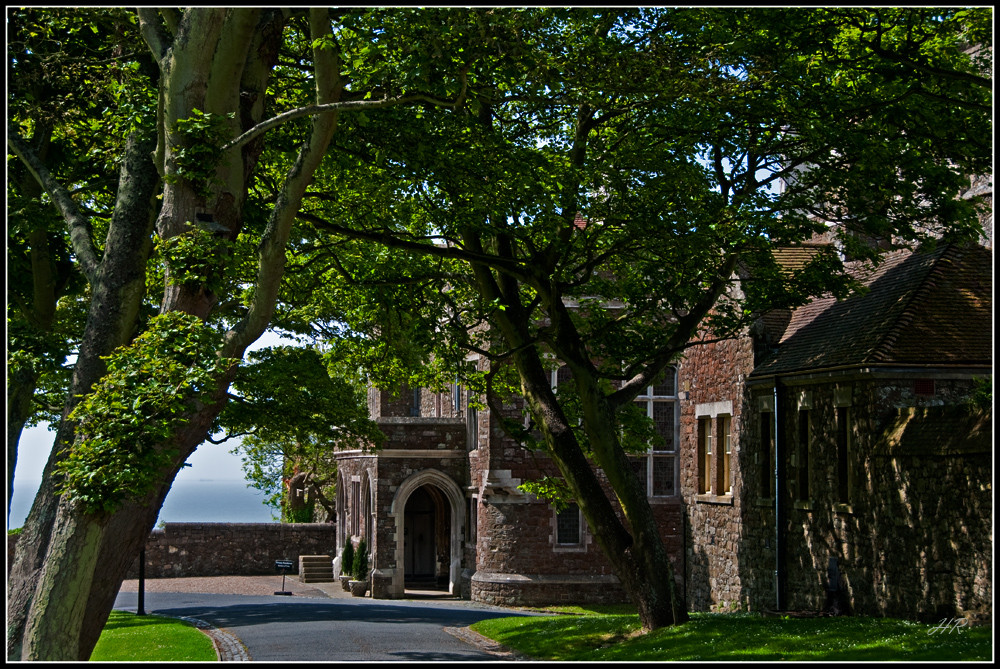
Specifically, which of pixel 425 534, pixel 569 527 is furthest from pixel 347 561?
pixel 569 527

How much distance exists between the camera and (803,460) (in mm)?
21406

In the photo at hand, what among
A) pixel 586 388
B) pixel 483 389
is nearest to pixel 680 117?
pixel 586 388

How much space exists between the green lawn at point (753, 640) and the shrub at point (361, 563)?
13.9 m

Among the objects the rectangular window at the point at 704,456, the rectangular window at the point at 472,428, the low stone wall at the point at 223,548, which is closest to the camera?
the rectangular window at the point at 704,456

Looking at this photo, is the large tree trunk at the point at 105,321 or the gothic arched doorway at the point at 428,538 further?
the gothic arched doorway at the point at 428,538

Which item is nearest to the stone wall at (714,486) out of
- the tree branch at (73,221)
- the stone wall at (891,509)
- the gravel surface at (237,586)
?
the stone wall at (891,509)

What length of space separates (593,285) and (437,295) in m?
3.01

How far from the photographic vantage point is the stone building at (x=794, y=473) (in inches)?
669

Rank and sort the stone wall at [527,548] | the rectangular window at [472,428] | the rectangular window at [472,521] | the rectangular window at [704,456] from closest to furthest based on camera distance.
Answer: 1. the rectangular window at [704,456]
2. the stone wall at [527,548]
3. the rectangular window at [472,521]
4. the rectangular window at [472,428]

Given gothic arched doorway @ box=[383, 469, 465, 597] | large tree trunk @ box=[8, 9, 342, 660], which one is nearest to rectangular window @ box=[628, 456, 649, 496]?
gothic arched doorway @ box=[383, 469, 465, 597]

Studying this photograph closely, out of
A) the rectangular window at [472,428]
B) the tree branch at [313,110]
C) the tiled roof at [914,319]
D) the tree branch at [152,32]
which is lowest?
the rectangular window at [472,428]

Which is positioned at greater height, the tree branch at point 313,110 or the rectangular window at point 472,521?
the tree branch at point 313,110

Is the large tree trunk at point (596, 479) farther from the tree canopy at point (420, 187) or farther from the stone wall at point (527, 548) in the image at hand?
the stone wall at point (527, 548)

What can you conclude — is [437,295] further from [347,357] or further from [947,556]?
[947,556]
